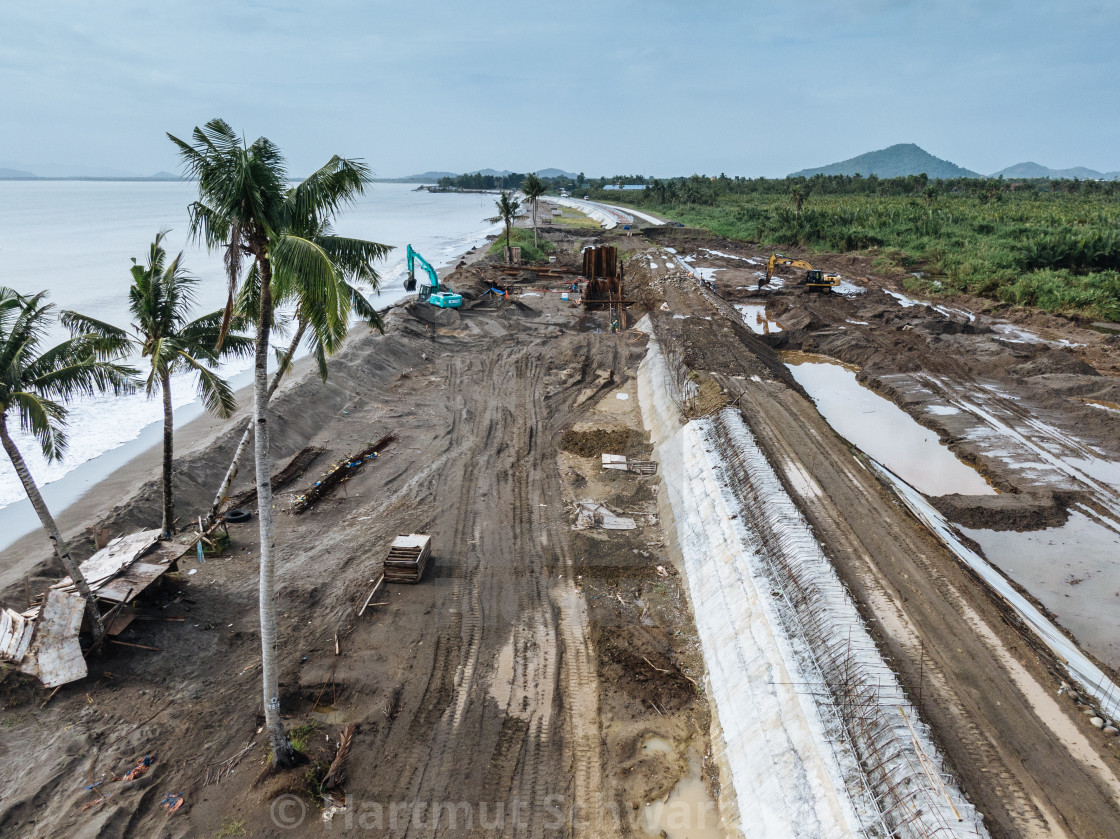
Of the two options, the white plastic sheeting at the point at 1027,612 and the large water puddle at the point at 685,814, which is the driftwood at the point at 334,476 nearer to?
the large water puddle at the point at 685,814

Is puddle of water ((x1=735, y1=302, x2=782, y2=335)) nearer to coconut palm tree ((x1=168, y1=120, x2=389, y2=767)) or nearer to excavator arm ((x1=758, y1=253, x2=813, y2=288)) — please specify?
excavator arm ((x1=758, y1=253, x2=813, y2=288))

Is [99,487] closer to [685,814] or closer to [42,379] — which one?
[42,379]

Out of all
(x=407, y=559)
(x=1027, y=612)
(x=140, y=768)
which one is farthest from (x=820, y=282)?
(x=140, y=768)

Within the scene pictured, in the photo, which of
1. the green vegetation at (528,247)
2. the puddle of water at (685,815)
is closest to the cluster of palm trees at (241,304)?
the puddle of water at (685,815)

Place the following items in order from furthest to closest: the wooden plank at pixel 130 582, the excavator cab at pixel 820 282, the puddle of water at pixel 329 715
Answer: the excavator cab at pixel 820 282
the wooden plank at pixel 130 582
the puddle of water at pixel 329 715

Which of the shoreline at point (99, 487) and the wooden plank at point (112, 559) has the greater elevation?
the wooden plank at point (112, 559)

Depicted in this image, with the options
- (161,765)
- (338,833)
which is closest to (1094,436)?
(338,833)

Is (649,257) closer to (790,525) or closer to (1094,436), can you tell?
(1094,436)
